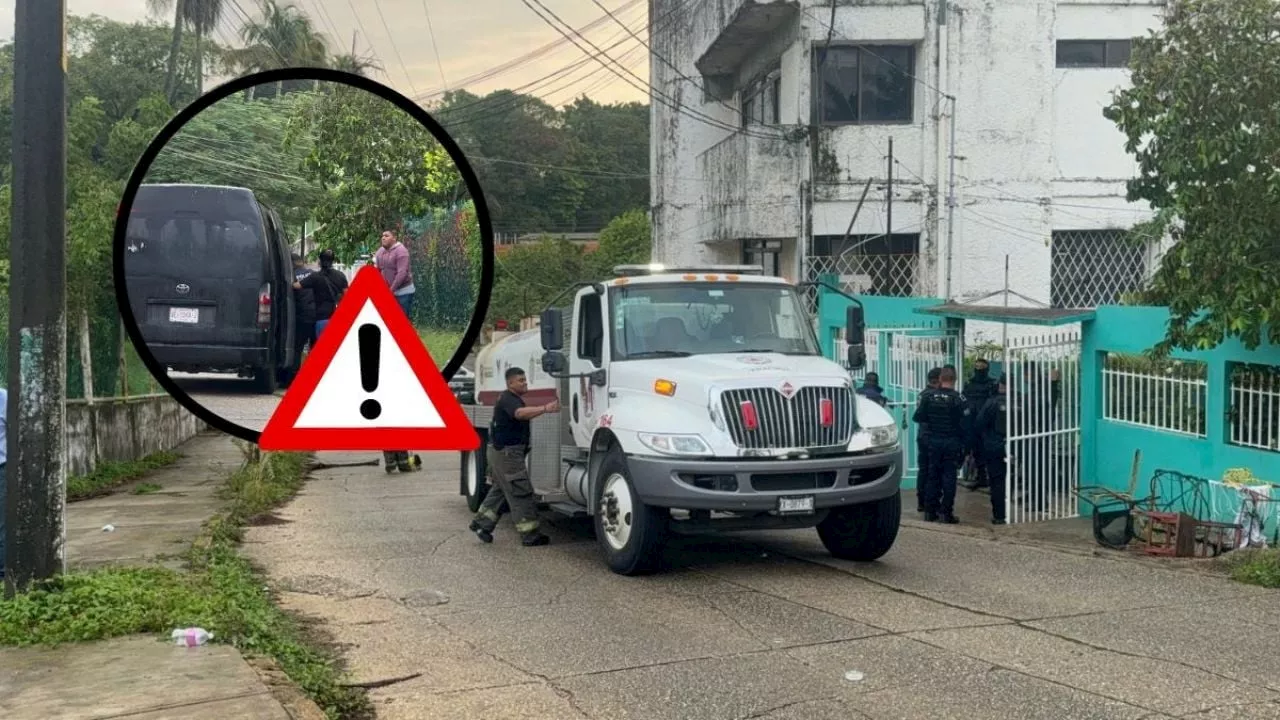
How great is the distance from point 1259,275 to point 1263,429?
1661mm

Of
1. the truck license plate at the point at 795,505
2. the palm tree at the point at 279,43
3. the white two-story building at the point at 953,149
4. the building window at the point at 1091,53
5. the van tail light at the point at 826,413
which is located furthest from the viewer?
the building window at the point at 1091,53

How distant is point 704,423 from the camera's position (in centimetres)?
1041

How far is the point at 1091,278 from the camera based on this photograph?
80.9 ft

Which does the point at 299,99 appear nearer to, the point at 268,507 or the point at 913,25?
the point at 268,507

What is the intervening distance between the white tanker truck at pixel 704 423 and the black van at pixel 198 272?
8216 mm

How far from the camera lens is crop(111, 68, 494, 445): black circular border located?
5.76ft

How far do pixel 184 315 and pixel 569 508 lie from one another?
33.8ft

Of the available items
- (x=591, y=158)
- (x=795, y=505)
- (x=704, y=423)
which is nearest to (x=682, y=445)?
(x=704, y=423)

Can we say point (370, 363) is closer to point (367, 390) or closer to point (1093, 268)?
point (367, 390)

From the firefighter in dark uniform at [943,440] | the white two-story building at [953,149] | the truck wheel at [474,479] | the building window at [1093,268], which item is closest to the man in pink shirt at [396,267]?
the truck wheel at [474,479]

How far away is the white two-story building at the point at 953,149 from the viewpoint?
23422 mm

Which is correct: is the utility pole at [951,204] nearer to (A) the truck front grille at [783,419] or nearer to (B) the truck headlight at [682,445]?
(A) the truck front grille at [783,419]

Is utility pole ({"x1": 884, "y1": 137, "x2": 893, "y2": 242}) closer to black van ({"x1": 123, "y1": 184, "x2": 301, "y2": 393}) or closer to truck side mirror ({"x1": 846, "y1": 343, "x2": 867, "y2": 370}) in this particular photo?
truck side mirror ({"x1": 846, "y1": 343, "x2": 867, "y2": 370})

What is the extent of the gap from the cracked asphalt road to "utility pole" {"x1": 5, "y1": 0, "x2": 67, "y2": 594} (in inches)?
77.4
